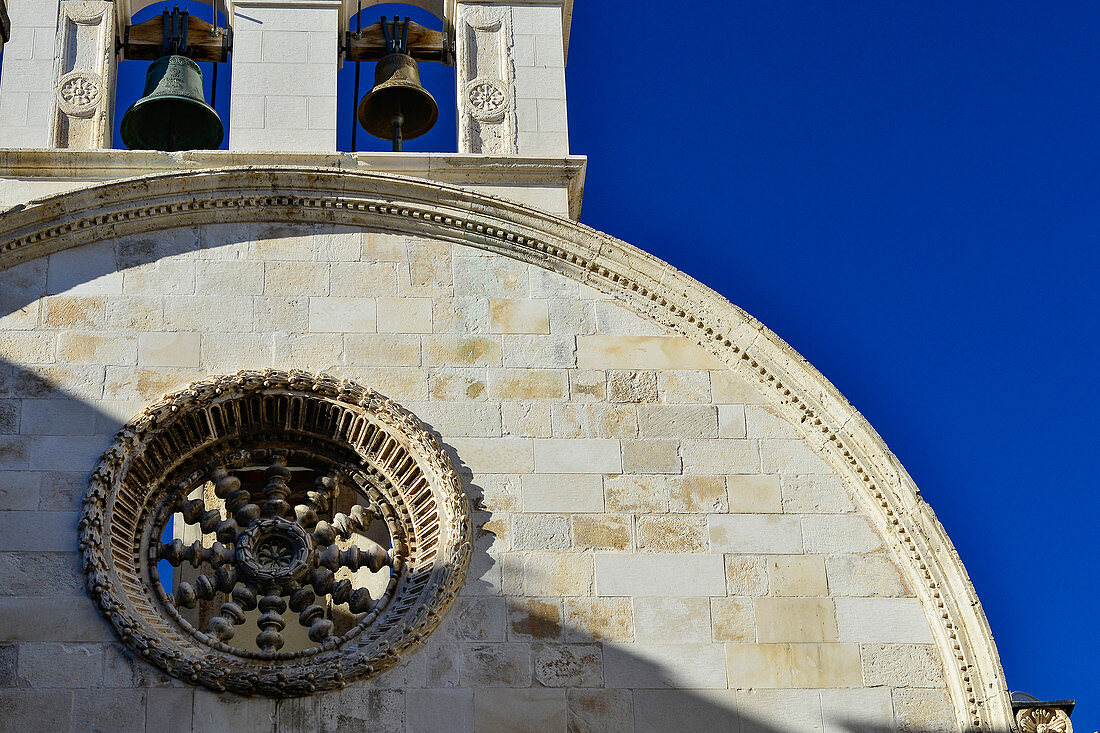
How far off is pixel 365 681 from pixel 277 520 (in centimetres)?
138

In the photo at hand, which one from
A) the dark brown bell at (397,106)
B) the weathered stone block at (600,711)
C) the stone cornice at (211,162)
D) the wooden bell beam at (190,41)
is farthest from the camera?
the wooden bell beam at (190,41)

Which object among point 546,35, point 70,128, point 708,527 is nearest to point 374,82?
point 546,35

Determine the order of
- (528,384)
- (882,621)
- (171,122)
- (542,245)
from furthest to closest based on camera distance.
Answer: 1. (171,122)
2. (542,245)
3. (528,384)
4. (882,621)

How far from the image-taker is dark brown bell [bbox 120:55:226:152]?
13.8 metres

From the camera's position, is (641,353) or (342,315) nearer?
(342,315)

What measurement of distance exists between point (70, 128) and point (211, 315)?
7.04 ft

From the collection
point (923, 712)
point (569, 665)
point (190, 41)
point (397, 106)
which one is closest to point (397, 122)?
point (397, 106)

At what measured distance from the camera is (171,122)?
14109mm

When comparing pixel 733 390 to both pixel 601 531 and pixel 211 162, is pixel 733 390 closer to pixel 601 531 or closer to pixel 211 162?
pixel 601 531

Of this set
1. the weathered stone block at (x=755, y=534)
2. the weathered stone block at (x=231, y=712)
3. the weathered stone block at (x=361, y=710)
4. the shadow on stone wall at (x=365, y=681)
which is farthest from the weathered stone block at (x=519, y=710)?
the weathered stone block at (x=755, y=534)

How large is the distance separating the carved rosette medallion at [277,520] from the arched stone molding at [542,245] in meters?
1.40

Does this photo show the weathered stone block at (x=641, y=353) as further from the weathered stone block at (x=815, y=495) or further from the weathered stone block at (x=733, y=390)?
the weathered stone block at (x=815, y=495)

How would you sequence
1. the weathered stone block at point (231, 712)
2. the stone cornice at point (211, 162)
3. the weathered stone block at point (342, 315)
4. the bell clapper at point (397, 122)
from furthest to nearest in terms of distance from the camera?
the bell clapper at point (397, 122) < the stone cornice at point (211, 162) < the weathered stone block at point (342, 315) < the weathered stone block at point (231, 712)

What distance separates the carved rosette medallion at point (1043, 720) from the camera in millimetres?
11188
